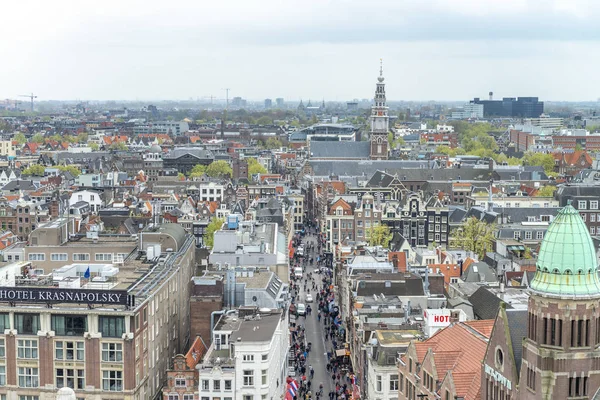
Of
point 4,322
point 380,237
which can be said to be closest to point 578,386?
point 4,322

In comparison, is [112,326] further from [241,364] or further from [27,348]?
[241,364]

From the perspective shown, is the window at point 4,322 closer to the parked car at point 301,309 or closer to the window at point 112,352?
the window at point 112,352

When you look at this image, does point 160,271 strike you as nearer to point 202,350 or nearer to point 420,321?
point 202,350

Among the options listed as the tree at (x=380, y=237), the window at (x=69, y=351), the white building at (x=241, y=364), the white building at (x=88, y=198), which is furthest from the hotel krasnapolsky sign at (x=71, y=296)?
the white building at (x=88, y=198)

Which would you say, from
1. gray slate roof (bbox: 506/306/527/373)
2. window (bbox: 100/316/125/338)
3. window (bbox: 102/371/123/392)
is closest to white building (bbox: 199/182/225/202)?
window (bbox: 100/316/125/338)

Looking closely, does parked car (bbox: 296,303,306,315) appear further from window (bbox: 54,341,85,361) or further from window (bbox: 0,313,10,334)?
window (bbox: 0,313,10,334)
